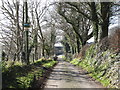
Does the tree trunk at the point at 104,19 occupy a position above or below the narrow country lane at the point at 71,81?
above

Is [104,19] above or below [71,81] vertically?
above

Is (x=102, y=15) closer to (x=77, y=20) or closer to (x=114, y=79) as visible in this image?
(x=114, y=79)

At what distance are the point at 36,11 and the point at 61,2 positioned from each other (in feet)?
34.8

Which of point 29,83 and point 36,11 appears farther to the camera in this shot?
point 36,11

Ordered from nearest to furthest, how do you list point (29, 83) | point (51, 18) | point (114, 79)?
point (29, 83) → point (114, 79) → point (51, 18)

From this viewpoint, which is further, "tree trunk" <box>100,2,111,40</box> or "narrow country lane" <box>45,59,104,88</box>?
"tree trunk" <box>100,2,111,40</box>

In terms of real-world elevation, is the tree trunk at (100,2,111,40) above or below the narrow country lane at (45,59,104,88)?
above

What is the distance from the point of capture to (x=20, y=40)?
70.3 ft

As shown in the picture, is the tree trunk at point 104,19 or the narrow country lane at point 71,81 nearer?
the narrow country lane at point 71,81

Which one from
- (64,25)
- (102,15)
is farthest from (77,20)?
(102,15)

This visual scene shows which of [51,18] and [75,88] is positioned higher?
[51,18]

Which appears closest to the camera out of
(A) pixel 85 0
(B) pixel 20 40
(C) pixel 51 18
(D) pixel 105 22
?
(D) pixel 105 22

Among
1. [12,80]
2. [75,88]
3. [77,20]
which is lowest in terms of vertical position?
[75,88]

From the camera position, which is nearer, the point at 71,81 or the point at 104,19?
the point at 71,81
